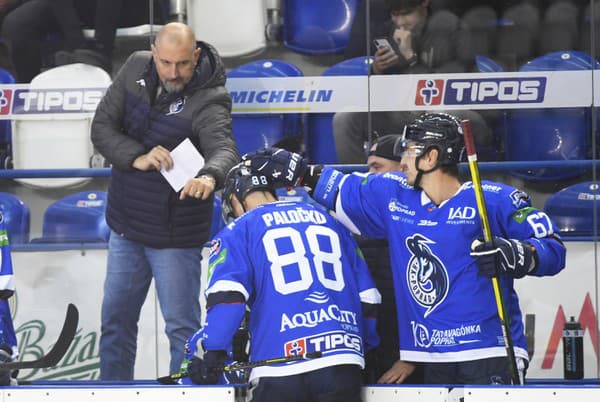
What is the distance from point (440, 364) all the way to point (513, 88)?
2310 mm

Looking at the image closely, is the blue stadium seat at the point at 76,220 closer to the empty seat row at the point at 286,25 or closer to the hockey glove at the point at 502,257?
the empty seat row at the point at 286,25

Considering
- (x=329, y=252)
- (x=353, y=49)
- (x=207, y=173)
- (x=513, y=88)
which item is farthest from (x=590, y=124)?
(x=329, y=252)

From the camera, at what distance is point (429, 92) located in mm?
6602

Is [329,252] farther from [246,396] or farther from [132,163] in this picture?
[132,163]

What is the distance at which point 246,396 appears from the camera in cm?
423

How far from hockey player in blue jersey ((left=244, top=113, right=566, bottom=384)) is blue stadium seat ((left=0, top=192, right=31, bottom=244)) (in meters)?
2.41

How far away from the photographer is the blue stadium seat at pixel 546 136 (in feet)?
21.7

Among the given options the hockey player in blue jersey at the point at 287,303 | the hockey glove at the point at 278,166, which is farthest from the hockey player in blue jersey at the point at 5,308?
the hockey glove at the point at 278,166

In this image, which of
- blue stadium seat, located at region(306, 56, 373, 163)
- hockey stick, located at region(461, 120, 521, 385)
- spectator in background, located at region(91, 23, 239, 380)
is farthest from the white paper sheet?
hockey stick, located at region(461, 120, 521, 385)

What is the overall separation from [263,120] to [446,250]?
7.21ft

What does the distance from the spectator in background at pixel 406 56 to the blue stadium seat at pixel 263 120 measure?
23 cm

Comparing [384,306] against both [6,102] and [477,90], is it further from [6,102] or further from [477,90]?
[6,102]

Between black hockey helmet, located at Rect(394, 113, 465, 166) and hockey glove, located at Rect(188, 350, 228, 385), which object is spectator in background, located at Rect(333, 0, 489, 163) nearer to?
black hockey helmet, located at Rect(394, 113, 465, 166)

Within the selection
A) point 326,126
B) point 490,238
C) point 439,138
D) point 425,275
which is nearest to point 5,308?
point 425,275
